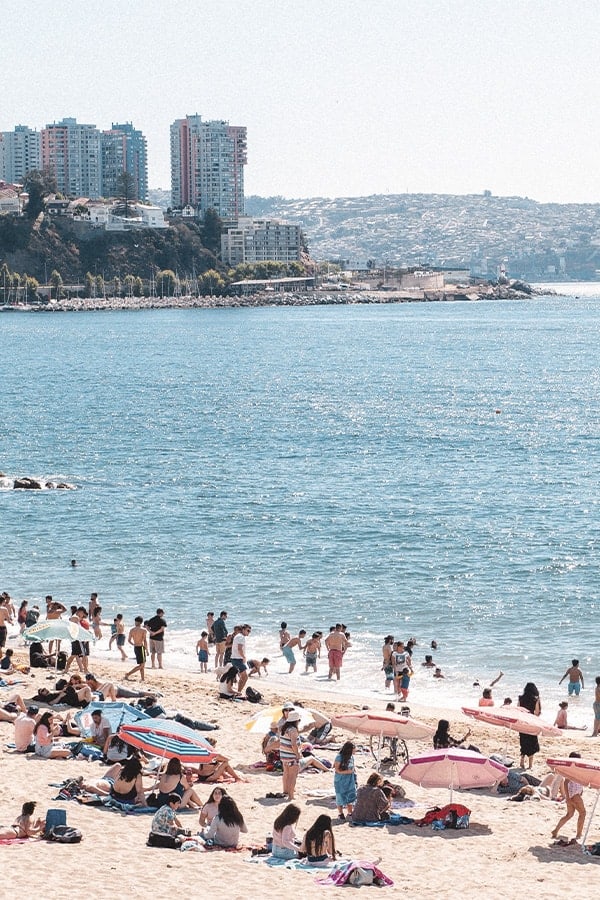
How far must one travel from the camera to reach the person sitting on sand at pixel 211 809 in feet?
45.1

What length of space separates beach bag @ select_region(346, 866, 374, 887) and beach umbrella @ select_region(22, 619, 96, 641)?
10080mm

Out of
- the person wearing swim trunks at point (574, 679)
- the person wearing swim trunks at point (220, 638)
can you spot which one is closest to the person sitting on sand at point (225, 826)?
the person wearing swim trunks at point (220, 638)

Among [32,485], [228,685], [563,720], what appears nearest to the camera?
[563,720]

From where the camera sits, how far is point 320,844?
13.1 m

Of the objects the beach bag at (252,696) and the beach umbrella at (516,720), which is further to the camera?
the beach bag at (252,696)

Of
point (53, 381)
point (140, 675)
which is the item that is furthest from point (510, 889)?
point (53, 381)

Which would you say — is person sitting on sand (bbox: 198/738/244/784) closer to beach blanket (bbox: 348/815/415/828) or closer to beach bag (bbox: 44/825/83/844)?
beach blanket (bbox: 348/815/415/828)

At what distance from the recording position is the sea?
28.1 meters

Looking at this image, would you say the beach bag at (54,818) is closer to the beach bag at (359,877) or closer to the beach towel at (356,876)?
the beach towel at (356,876)

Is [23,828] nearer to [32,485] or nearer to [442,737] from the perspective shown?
[442,737]

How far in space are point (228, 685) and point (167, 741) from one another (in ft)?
19.2

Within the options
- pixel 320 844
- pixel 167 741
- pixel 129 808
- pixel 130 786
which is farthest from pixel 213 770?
pixel 320 844

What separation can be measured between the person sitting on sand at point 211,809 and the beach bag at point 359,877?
1760 millimetres

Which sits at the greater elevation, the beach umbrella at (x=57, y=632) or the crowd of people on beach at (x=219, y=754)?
the beach umbrella at (x=57, y=632)
